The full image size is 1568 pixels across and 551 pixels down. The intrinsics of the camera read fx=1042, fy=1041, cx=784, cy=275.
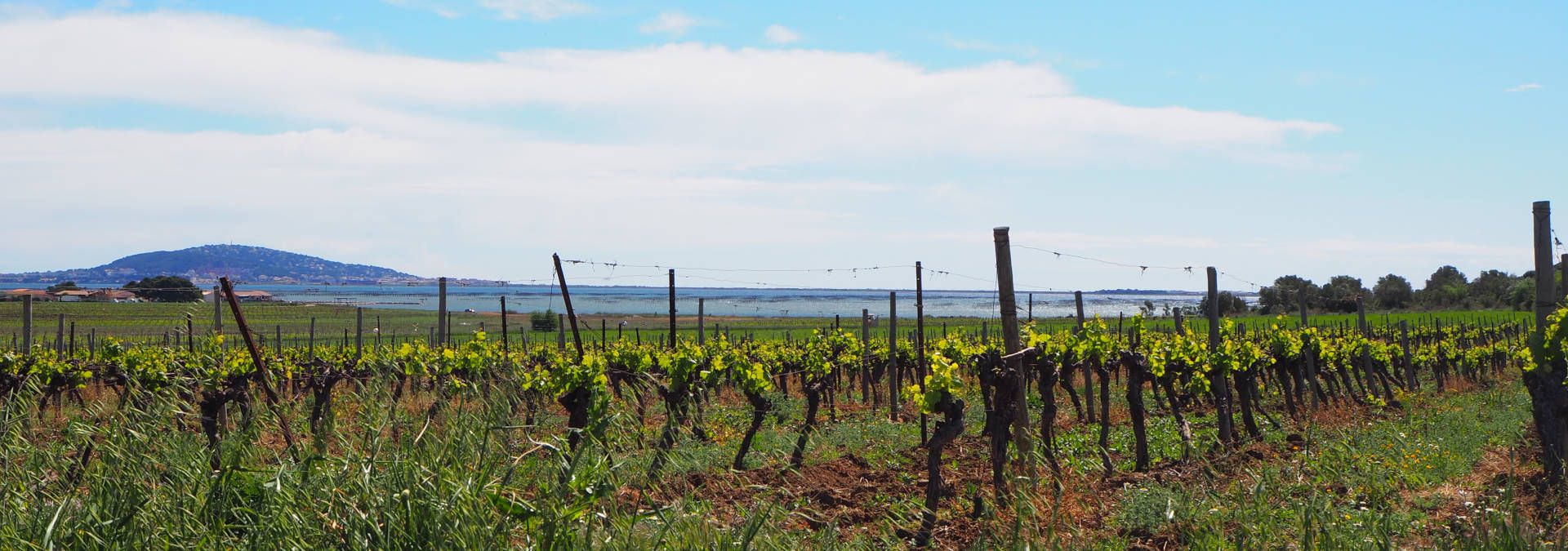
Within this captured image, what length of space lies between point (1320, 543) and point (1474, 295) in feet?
249

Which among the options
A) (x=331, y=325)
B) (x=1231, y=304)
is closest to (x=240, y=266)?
(x=331, y=325)

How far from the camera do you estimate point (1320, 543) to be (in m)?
4.82

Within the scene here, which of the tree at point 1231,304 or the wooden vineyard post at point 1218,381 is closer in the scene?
the wooden vineyard post at point 1218,381

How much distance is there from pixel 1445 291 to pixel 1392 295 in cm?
339

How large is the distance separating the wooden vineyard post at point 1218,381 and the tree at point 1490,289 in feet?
206

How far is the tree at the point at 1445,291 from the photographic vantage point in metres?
68.0

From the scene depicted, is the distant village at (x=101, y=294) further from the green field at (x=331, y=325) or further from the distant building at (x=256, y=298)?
the green field at (x=331, y=325)

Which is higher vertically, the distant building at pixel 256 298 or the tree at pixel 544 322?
the distant building at pixel 256 298

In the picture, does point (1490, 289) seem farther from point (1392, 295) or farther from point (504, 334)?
point (504, 334)

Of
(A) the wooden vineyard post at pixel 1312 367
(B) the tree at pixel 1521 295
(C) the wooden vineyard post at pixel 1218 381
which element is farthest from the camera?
(B) the tree at pixel 1521 295

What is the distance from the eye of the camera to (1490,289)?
67.8m

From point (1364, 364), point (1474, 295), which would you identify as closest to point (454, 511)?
point (1364, 364)

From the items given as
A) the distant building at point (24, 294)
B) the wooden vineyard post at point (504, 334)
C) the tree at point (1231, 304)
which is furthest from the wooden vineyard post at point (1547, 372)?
the tree at point (1231, 304)

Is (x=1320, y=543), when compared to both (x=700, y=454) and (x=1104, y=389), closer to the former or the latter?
(x=700, y=454)
